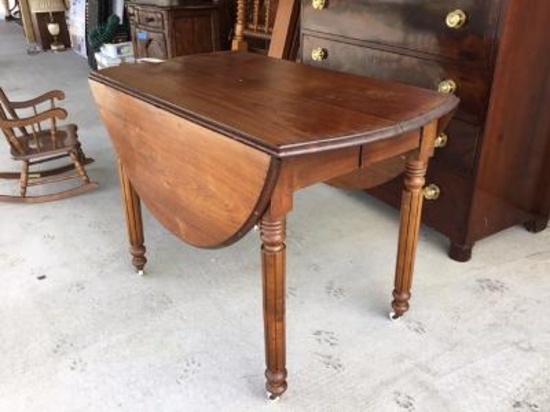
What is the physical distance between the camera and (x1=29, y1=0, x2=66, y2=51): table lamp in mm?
5711

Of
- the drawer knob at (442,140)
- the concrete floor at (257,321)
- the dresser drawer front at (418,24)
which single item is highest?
the dresser drawer front at (418,24)

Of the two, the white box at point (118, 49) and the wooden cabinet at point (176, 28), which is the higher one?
the wooden cabinet at point (176, 28)

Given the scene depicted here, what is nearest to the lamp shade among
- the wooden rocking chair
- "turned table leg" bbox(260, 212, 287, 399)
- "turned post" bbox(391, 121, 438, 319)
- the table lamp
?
the table lamp

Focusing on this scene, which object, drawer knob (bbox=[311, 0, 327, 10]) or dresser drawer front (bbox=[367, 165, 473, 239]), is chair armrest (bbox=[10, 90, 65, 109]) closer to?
drawer knob (bbox=[311, 0, 327, 10])

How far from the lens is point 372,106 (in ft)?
4.31

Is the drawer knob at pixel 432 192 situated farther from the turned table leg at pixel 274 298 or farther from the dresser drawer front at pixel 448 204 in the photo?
the turned table leg at pixel 274 298

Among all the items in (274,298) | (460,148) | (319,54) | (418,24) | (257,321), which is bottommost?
(257,321)

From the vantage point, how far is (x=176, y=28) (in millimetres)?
3342

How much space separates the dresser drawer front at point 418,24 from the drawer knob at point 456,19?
0.04 ft

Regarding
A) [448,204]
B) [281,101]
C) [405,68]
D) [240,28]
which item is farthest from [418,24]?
[240,28]

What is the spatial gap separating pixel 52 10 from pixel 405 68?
204 inches

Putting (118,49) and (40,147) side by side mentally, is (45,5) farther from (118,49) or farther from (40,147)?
(40,147)

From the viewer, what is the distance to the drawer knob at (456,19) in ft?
5.44

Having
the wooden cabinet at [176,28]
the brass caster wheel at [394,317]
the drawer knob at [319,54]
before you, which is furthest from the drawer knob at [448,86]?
the wooden cabinet at [176,28]
